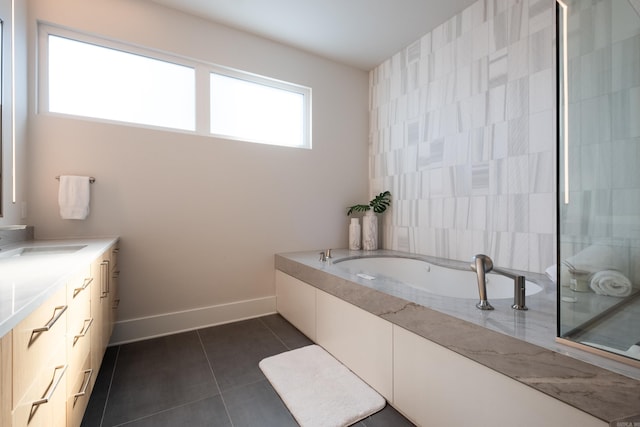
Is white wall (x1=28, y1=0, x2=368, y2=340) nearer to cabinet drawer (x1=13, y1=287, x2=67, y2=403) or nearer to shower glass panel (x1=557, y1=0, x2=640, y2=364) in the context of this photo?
cabinet drawer (x1=13, y1=287, x2=67, y2=403)

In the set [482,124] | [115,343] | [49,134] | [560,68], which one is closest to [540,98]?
[482,124]

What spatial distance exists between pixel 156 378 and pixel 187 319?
0.71 m

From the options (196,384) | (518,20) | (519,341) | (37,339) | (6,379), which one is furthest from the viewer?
(518,20)

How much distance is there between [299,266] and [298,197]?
33.4 inches

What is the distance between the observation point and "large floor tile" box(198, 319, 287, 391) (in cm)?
175

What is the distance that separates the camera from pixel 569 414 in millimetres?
852

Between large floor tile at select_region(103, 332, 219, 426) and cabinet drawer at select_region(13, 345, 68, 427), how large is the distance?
2.02 ft

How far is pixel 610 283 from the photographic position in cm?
105

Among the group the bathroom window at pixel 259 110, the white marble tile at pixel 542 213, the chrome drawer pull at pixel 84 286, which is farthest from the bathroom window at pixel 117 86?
the white marble tile at pixel 542 213

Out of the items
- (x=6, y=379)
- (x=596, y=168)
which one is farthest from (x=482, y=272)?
(x=6, y=379)

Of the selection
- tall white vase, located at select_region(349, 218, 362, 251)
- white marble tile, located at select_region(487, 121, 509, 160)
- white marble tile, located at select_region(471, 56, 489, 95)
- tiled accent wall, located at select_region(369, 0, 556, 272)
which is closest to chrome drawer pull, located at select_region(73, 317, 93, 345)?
tall white vase, located at select_region(349, 218, 362, 251)

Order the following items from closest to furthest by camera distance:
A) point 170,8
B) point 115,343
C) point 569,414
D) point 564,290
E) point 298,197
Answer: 1. point 569,414
2. point 564,290
3. point 115,343
4. point 170,8
5. point 298,197

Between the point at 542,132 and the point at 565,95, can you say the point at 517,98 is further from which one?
the point at 565,95

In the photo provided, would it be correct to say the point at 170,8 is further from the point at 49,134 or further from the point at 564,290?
the point at 564,290
